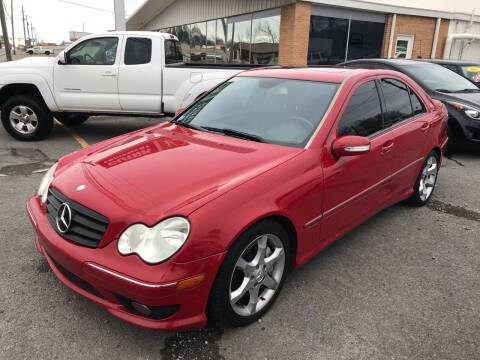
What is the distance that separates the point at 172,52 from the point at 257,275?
623 cm

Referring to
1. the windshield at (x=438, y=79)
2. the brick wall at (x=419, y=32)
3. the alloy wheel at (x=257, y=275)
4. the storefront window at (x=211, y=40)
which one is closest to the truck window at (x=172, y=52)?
the windshield at (x=438, y=79)

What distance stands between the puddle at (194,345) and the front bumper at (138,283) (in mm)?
195

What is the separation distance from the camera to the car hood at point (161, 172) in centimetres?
229

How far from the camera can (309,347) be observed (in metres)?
2.41

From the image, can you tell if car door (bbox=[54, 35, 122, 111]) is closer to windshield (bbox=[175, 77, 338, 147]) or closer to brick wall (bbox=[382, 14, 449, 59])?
windshield (bbox=[175, 77, 338, 147])

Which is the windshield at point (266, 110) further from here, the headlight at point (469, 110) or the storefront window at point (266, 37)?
the storefront window at point (266, 37)

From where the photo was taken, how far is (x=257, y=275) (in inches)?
101

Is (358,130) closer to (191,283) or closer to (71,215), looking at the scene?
(191,283)

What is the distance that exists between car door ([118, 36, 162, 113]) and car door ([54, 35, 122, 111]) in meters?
0.15

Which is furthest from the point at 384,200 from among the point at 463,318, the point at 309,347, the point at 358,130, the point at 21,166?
the point at 21,166

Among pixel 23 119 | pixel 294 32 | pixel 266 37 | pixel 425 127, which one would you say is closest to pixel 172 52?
pixel 23 119

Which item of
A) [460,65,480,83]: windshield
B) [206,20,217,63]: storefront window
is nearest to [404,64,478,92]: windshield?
[460,65,480,83]: windshield

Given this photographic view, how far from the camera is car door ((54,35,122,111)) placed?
7.30 m

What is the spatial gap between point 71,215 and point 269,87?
198 cm
